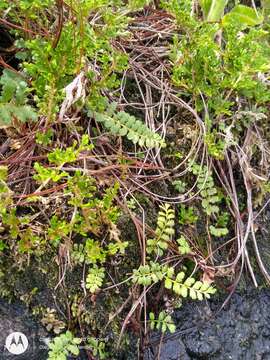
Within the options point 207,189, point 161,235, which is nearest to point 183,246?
point 161,235

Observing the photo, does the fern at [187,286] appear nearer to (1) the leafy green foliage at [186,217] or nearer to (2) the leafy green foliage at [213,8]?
(1) the leafy green foliage at [186,217]

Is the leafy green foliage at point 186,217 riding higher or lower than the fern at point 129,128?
lower

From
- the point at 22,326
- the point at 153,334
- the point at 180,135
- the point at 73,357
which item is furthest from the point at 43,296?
the point at 180,135

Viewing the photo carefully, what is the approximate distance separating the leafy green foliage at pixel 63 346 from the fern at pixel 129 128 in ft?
2.62

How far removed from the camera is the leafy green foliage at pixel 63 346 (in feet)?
5.86

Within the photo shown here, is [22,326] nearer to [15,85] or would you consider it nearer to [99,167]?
[99,167]

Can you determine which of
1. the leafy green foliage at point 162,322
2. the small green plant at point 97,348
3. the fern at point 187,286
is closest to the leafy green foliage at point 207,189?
the fern at point 187,286

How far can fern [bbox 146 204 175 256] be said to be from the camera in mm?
2072

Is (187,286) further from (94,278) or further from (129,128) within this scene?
(129,128)

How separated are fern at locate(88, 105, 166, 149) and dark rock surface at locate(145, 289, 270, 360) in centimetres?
69

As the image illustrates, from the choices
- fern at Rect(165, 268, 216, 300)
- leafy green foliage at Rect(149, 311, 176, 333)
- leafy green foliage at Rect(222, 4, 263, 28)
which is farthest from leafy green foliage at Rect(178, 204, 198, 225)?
leafy green foliage at Rect(222, 4, 263, 28)

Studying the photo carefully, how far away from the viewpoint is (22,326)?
A: 73.4 inches

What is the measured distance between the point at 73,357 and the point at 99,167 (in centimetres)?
75

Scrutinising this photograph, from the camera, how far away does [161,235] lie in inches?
82.1
